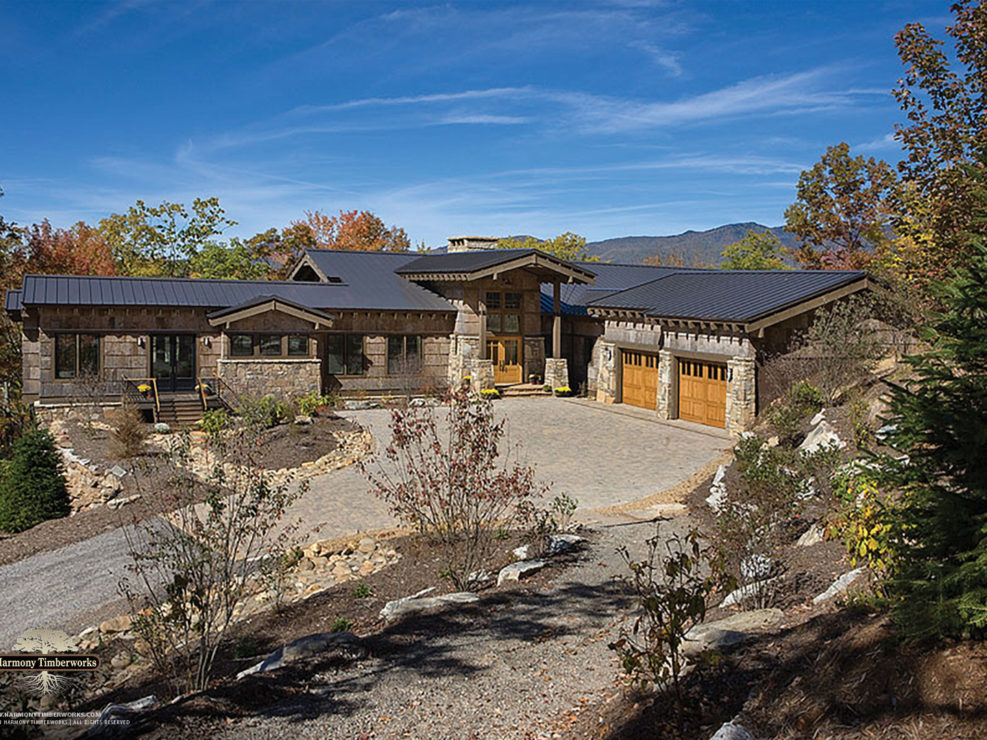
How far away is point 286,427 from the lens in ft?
74.2

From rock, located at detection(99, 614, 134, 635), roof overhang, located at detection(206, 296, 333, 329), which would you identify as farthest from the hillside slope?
rock, located at detection(99, 614, 134, 635)

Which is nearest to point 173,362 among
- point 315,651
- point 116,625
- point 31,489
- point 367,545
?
point 31,489

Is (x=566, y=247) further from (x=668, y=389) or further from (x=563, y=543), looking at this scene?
(x=563, y=543)

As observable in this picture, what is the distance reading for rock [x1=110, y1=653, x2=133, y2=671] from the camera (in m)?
8.91

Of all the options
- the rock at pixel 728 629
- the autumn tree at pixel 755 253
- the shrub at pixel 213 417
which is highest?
the autumn tree at pixel 755 253

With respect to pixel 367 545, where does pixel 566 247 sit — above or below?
above

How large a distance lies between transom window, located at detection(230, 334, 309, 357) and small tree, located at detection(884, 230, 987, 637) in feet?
80.9

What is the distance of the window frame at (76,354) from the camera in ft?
82.5

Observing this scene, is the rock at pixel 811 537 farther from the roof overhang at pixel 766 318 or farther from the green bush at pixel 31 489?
the green bush at pixel 31 489

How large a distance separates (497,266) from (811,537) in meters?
21.0

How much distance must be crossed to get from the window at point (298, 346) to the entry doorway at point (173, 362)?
3174 mm

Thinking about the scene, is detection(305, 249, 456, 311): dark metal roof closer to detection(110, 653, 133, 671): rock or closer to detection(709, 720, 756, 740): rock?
detection(110, 653, 133, 671): rock

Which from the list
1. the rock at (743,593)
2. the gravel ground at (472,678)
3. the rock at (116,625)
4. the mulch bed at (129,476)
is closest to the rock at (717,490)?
the rock at (743,593)

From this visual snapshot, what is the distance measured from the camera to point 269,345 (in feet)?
90.1
